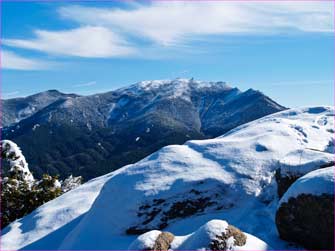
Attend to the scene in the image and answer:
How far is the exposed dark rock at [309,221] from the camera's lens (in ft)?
46.2

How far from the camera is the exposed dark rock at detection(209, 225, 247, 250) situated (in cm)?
1319

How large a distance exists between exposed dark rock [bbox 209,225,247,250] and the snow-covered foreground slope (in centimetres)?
337

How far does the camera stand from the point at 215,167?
22.1m

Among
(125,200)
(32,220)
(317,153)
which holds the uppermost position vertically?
(317,153)

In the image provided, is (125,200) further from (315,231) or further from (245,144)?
(315,231)

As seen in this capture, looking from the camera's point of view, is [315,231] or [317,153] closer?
[315,231]

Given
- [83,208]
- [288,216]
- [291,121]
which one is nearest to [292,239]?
[288,216]

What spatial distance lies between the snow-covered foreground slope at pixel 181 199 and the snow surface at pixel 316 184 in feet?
8.57

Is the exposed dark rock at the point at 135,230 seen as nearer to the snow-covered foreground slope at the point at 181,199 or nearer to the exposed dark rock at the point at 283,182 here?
the snow-covered foreground slope at the point at 181,199

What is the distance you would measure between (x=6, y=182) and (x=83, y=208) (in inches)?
358

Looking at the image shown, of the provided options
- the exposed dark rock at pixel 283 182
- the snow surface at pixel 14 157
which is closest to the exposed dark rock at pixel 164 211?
the exposed dark rock at pixel 283 182

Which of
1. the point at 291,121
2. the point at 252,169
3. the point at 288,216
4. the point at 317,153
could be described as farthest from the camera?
the point at 291,121

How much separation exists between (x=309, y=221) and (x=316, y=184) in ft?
4.68

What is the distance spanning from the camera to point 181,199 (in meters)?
20.3
